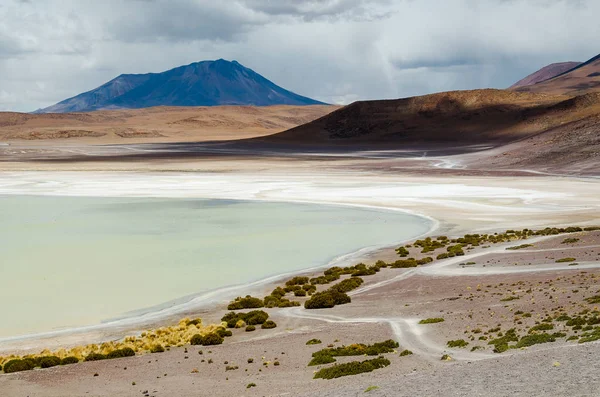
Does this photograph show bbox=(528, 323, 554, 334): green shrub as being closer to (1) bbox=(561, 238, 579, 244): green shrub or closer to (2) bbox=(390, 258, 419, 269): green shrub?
(2) bbox=(390, 258, 419, 269): green shrub

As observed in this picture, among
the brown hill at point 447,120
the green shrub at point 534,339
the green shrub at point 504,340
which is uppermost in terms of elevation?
the brown hill at point 447,120

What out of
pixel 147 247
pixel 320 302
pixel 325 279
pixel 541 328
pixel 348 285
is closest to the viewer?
pixel 541 328

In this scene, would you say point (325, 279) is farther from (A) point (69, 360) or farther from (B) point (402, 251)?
(A) point (69, 360)

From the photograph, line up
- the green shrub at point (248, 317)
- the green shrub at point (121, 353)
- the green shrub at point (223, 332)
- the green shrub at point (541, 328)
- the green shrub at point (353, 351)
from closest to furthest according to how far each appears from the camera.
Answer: the green shrub at point (353, 351) → the green shrub at point (541, 328) → the green shrub at point (121, 353) → the green shrub at point (223, 332) → the green shrub at point (248, 317)

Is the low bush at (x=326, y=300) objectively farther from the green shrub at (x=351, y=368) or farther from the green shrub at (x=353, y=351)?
the green shrub at (x=351, y=368)

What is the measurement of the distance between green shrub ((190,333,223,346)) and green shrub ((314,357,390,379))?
480 centimetres

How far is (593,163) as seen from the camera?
297ft

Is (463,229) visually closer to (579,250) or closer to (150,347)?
(579,250)

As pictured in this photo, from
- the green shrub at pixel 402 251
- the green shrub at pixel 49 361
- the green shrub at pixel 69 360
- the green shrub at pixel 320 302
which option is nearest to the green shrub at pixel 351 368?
the green shrub at pixel 69 360

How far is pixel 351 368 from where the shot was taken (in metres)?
15.8

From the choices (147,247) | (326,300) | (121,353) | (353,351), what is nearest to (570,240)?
(326,300)

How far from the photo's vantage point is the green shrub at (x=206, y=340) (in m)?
20.2

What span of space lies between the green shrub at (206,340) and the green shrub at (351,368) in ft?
15.8

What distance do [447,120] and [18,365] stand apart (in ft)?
558
